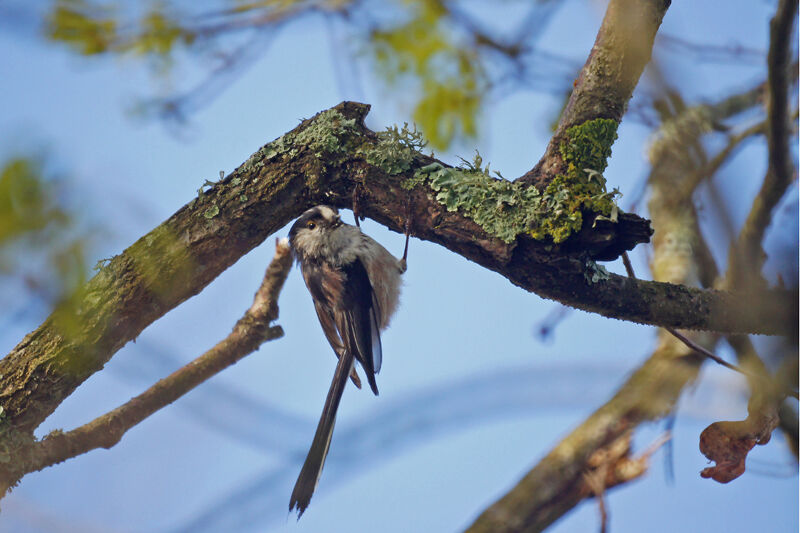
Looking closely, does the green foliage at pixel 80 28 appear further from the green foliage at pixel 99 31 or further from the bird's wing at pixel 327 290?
the bird's wing at pixel 327 290

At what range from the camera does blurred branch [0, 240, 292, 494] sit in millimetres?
2484

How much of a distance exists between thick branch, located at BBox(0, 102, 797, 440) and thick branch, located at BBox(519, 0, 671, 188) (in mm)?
322

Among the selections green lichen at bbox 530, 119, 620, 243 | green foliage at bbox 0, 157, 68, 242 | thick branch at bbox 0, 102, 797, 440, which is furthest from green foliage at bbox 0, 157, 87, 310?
green lichen at bbox 530, 119, 620, 243

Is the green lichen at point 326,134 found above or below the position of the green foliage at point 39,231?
above

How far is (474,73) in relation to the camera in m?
3.53

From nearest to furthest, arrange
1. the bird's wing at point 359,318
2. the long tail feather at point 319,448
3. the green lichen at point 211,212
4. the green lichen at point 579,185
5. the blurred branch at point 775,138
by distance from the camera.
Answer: the green lichen at point 579,185, the green lichen at point 211,212, the blurred branch at point 775,138, the long tail feather at point 319,448, the bird's wing at point 359,318

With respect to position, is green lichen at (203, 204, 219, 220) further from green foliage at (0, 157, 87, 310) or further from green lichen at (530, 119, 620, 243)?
green lichen at (530, 119, 620, 243)

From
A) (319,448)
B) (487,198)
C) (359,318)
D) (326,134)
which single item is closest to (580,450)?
(359,318)

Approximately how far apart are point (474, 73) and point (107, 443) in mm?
2495

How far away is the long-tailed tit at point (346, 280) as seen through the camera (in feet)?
11.7

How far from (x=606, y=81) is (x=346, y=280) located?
1757 mm

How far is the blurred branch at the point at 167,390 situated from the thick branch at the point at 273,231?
7.5 inches

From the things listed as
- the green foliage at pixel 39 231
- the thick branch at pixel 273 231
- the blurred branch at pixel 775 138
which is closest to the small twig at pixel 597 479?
the thick branch at pixel 273 231

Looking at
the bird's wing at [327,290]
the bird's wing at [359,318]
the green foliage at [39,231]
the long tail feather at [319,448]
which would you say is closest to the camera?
the green foliage at [39,231]
